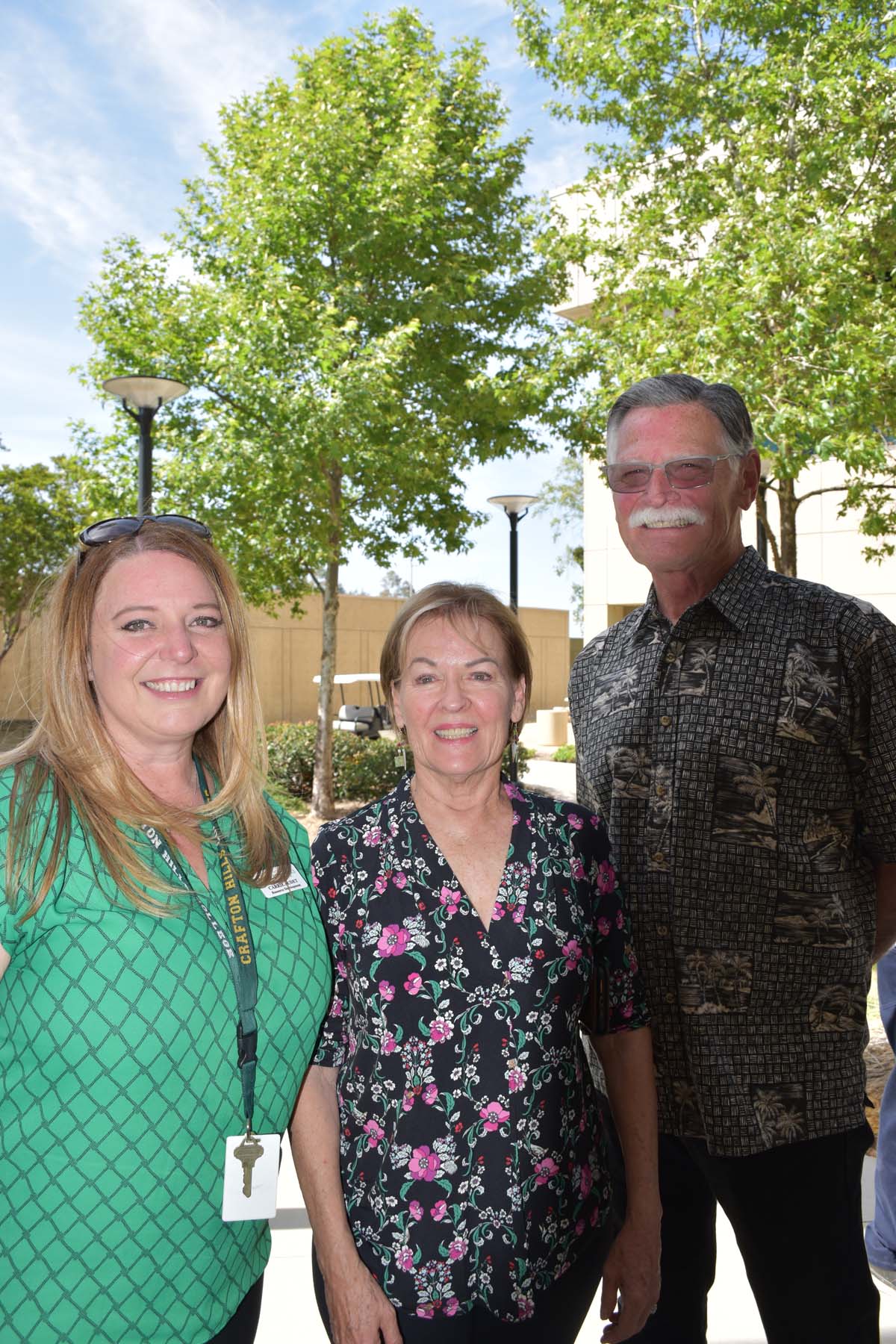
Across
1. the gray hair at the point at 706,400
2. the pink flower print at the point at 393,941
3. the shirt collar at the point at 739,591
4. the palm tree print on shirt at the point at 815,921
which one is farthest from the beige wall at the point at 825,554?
the pink flower print at the point at 393,941

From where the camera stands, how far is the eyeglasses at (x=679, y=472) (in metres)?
2.39

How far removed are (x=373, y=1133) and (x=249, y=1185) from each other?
0.81 ft

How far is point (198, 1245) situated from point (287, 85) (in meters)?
14.7

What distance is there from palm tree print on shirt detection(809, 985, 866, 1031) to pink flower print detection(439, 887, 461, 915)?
2.85 ft

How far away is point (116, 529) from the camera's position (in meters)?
1.98

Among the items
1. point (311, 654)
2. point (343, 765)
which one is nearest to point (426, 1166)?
point (343, 765)

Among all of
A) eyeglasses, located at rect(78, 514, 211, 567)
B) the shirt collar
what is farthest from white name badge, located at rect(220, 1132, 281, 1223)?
the shirt collar

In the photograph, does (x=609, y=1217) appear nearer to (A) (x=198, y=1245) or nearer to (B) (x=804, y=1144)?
(B) (x=804, y=1144)

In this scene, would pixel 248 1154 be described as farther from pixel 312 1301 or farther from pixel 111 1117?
pixel 312 1301

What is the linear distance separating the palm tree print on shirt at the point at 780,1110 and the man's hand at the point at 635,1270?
0.32 meters

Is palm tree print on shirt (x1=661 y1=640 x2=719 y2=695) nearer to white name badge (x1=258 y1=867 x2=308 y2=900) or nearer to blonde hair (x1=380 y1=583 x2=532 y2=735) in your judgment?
blonde hair (x1=380 y1=583 x2=532 y2=735)

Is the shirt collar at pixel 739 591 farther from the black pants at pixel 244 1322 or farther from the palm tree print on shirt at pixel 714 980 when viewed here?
Answer: the black pants at pixel 244 1322

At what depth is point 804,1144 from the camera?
2.14 m

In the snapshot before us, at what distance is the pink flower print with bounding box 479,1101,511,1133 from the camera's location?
184 cm
